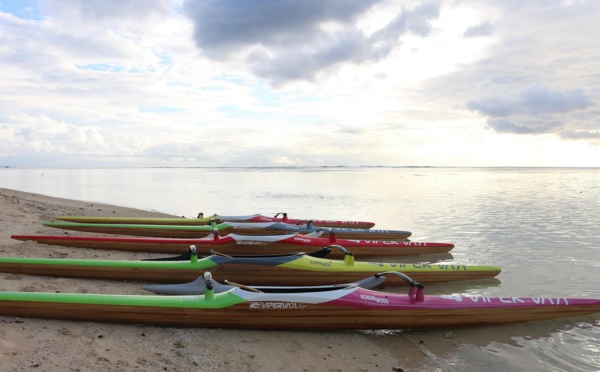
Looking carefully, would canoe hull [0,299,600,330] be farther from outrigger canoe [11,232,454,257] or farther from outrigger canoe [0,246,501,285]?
outrigger canoe [11,232,454,257]

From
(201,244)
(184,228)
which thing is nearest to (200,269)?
(201,244)

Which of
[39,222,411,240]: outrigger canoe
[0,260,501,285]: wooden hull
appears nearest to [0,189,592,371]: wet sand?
[0,260,501,285]: wooden hull

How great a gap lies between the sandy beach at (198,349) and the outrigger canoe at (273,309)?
0.09 meters

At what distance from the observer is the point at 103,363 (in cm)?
305

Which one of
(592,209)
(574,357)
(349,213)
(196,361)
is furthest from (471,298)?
(592,209)

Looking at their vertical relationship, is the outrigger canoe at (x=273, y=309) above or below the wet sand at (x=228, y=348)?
above

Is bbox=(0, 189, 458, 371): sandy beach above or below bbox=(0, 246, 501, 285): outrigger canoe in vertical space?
below

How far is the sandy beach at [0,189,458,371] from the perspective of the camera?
3070 mm

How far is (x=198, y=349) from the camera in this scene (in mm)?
3473

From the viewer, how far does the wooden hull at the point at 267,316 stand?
371cm

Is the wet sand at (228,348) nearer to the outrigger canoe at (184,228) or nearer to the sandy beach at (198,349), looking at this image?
the sandy beach at (198,349)

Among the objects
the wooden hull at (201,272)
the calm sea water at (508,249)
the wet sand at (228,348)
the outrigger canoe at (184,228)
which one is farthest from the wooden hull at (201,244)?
the wet sand at (228,348)

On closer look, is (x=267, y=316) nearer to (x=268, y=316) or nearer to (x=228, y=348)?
(x=268, y=316)

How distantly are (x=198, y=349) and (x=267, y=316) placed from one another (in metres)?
0.73
